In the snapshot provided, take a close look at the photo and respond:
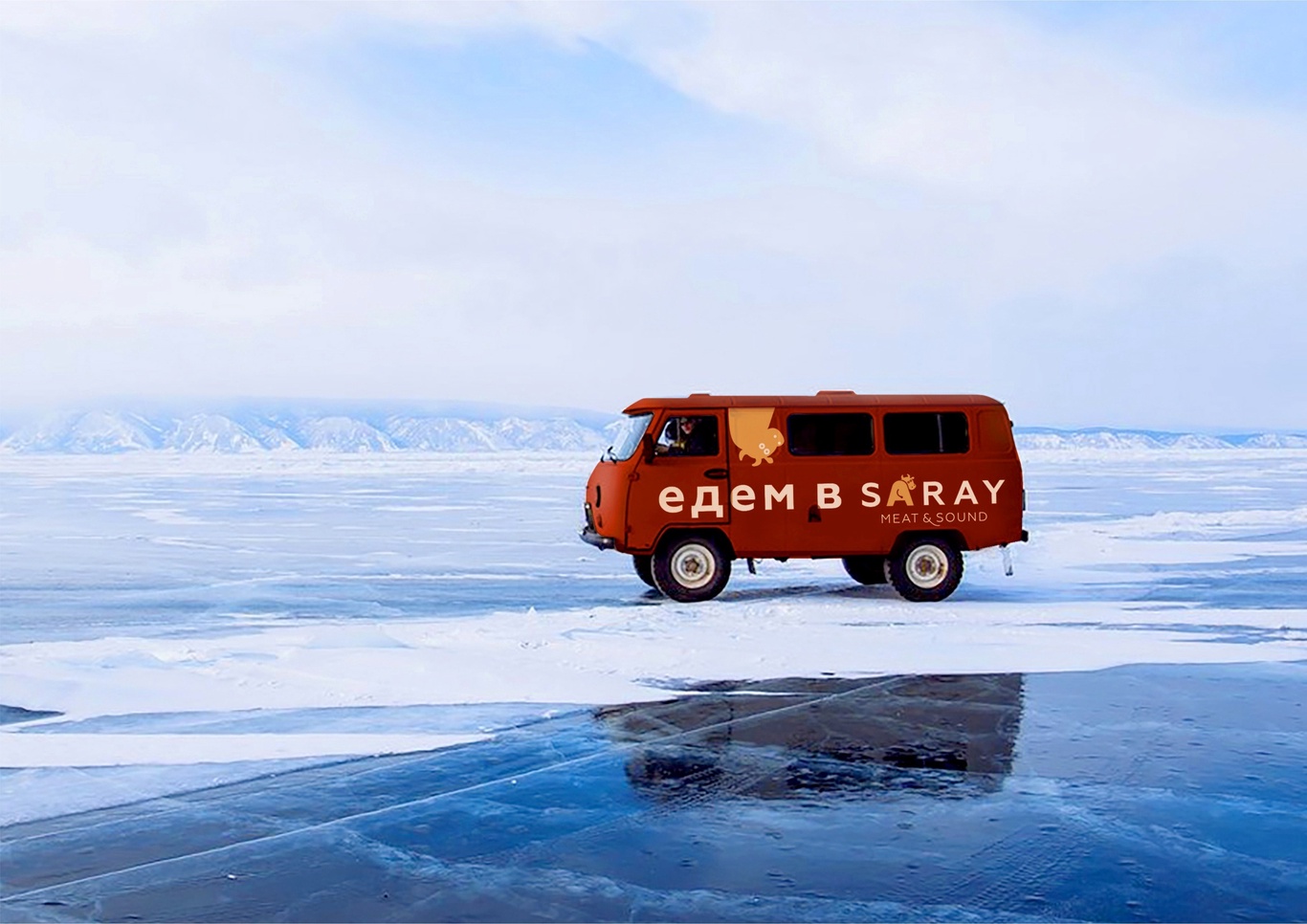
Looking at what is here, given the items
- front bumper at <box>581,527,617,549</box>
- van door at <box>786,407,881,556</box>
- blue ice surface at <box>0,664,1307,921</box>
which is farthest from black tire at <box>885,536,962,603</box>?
blue ice surface at <box>0,664,1307,921</box>

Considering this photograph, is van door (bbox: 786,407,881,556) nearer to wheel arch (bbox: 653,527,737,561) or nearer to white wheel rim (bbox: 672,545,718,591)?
wheel arch (bbox: 653,527,737,561)

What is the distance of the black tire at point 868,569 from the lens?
16734 mm

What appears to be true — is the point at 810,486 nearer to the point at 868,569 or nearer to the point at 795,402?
the point at 795,402

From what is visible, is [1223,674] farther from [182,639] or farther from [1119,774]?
[182,639]

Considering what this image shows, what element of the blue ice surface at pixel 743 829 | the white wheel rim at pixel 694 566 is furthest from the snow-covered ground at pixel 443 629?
the blue ice surface at pixel 743 829

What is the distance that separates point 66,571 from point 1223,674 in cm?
1563

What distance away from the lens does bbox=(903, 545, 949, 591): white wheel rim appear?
1513 cm

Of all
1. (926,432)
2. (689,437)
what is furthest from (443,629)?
(926,432)

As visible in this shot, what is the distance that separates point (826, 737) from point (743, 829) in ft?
6.96

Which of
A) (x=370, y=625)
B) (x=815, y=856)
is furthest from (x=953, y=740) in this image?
(x=370, y=625)

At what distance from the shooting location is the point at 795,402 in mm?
14992

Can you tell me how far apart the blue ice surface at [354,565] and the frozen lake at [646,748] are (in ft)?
0.49

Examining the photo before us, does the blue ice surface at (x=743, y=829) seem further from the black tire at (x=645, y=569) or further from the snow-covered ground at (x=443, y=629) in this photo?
the black tire at (x=645, y=569)

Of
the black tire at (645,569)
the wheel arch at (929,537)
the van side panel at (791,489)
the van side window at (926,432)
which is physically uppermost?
the van side window at (926,432)
